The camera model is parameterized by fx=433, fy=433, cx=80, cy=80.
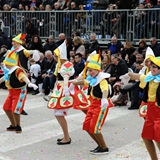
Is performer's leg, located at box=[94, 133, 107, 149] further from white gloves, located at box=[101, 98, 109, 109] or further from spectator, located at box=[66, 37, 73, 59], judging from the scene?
spectator, located at box=[66, 37, 73, 59]

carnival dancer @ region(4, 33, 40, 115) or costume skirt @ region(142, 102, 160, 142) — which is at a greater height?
carnival dancer @ region(4, 33, 40, 115)

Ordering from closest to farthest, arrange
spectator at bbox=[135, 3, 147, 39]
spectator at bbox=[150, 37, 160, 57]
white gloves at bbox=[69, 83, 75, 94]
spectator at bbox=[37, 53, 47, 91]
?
white gloves at bbox=[69, 83, 75, 94], spectator at bbox=[150, 37, 160, 57], spectator at bbox=[37, 53, 47, 91], spectator at bbox=[135, 3, 147, 39]

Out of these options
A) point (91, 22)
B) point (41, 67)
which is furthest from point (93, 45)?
point (41, 67)

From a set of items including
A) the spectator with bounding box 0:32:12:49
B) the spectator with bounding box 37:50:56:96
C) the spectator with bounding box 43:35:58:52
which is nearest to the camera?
the spectator with bounding box 37:50:56:96

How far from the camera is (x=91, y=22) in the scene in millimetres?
15477

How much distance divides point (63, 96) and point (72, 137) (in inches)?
39.9

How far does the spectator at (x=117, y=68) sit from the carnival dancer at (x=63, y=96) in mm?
3866

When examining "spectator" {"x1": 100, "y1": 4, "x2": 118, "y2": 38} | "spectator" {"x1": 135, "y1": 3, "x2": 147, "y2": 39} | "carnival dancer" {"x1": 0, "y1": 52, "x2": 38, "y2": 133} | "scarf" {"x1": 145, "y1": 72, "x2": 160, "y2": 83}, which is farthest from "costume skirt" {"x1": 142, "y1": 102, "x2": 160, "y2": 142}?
"spectator" {"x1": 100, "y1": 4, "x2": 118, "y2": 38}

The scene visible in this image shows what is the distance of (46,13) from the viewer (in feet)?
54.9

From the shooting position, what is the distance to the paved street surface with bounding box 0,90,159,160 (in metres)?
Result: 7.27

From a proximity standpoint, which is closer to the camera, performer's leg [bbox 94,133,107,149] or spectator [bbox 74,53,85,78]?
performer's leg [bbox 94,133,107,149]

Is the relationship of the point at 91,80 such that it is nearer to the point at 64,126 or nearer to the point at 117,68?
the point at 64,126

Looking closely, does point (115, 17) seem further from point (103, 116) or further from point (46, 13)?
point (103, 116)

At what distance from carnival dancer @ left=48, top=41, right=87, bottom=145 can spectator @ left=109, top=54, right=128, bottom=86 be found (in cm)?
387
